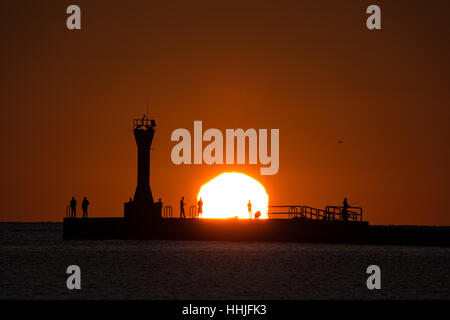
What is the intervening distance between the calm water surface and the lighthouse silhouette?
318 cm

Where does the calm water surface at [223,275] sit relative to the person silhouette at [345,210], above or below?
below

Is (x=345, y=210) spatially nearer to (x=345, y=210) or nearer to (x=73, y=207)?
(x=345, y=210)

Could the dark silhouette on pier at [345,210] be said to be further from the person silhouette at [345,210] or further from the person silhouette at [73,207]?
the person silhouette at [73,207]

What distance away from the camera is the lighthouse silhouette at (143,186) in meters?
68.8

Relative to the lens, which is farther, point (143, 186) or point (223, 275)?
point (143, 186)

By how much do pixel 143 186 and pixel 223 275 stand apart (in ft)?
70.9

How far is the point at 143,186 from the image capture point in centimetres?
6856

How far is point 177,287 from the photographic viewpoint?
42438 mm

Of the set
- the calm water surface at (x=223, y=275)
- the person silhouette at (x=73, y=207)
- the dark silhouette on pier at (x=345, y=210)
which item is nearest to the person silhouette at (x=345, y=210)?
the dark silhouette on pier at (x=345, y=210)

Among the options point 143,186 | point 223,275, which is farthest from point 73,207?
point 223,275

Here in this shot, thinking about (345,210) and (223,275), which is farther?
(345,210)

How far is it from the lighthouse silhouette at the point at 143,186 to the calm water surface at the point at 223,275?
3.18 meters

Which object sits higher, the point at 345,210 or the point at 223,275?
the point at 345,210
